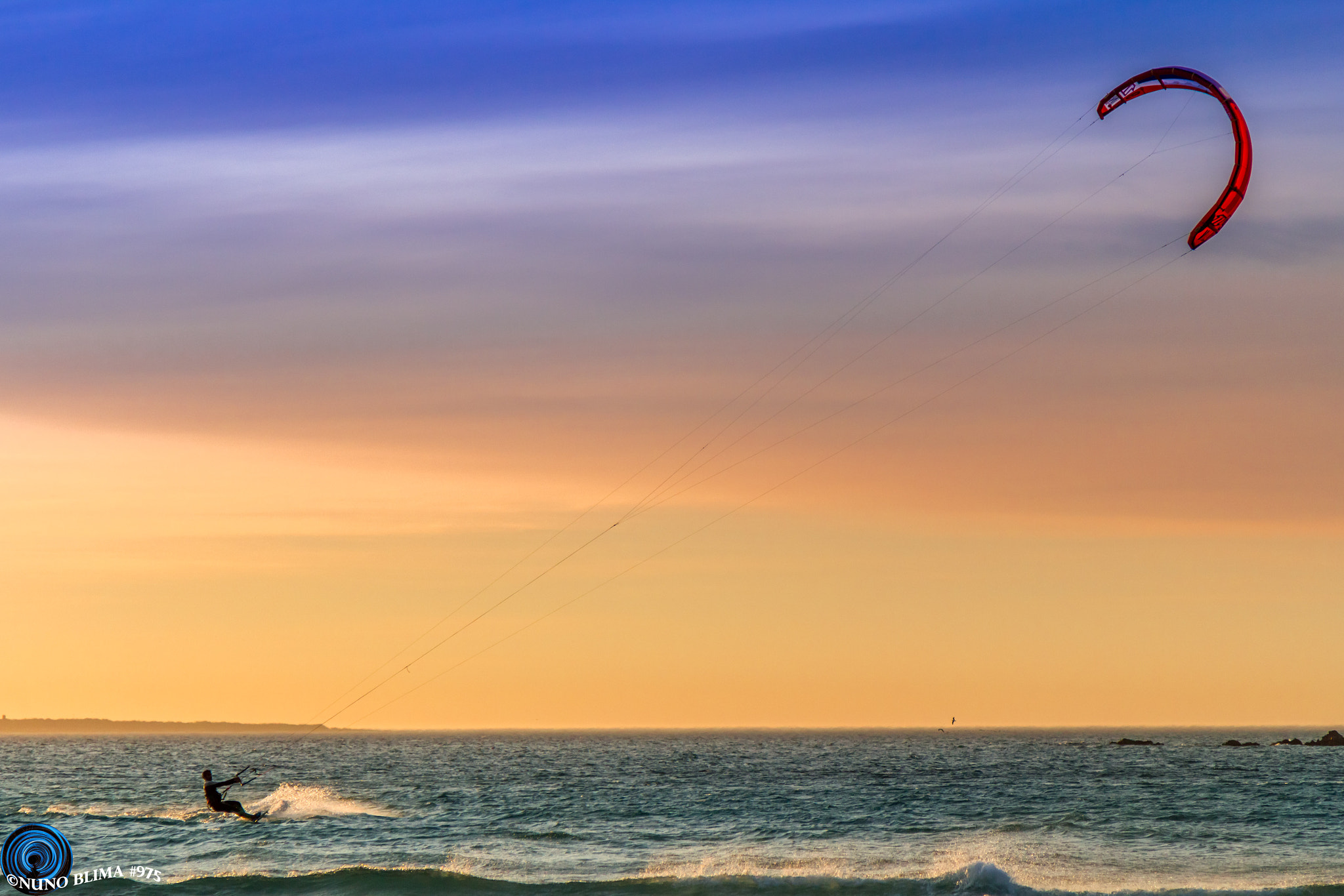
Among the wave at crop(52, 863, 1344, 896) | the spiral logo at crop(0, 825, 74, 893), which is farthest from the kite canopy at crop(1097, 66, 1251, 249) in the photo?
the spiral logo at crop(0, 825, 74, 893)

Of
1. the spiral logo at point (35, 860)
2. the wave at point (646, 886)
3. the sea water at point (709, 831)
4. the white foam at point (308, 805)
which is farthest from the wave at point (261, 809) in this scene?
the wave at point (646, 886)

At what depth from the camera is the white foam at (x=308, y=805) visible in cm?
4112

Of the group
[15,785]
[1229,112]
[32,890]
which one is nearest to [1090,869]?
[1229,112]

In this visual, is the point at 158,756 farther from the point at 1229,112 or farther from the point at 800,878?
the point at 1229,112

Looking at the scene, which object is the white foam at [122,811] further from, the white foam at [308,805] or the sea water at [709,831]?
the white foam at [308,805]

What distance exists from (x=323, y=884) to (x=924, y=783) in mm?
39913

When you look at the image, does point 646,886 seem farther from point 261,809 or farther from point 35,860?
point 261,809

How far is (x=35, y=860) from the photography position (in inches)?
1105

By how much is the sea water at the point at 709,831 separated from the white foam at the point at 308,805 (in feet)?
0.73

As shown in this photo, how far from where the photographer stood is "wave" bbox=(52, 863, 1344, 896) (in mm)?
26547

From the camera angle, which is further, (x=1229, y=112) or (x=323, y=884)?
(x=323, y=884)

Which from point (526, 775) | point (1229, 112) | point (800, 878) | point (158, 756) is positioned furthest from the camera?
point (158, 756)

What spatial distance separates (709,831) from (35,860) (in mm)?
18378

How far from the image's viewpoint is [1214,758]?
9119 centimetres
